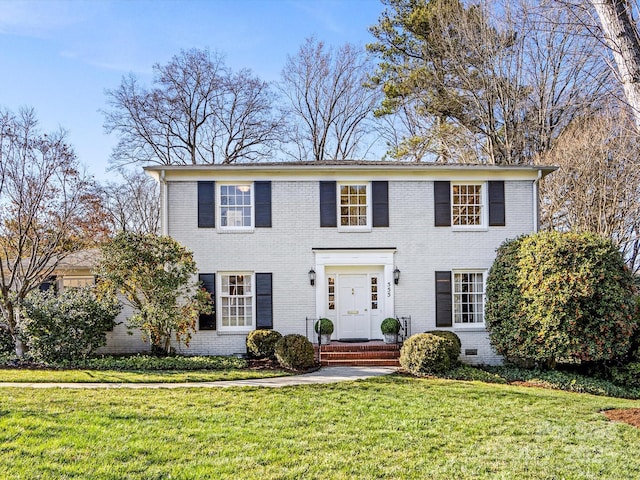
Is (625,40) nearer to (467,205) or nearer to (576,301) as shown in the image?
(576,301)

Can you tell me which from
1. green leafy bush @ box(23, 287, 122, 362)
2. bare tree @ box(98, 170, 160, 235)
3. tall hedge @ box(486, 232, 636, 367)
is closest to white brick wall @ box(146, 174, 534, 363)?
green leafy bush @ box(23, 287, 122, 362)

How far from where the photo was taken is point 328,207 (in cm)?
1343

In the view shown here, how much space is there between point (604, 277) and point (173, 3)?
515 inches

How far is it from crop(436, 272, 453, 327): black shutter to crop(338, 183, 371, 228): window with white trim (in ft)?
9.17

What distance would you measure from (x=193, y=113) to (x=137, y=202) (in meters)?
6.27

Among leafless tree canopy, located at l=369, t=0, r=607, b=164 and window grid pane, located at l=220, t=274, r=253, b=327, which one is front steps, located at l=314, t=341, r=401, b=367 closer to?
window grid pane, located at l=220, t=274, r=253, b=327

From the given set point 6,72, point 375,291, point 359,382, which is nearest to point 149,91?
point 6,72

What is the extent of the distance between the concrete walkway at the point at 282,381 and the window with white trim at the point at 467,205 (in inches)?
203

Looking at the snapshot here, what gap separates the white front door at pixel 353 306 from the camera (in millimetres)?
13539

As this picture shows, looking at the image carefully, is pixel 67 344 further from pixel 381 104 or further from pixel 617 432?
pixel 381 104

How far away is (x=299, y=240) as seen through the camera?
13352 mm

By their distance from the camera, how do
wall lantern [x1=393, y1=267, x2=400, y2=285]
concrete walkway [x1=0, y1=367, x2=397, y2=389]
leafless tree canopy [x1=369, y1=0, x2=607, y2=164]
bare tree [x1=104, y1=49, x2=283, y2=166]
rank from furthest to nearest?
bare tree [x1=104, y1=49, x2=283, y2=166], leafless tree canopy [x1=369, y1=0, x2=607, y2=164], wall lantern [x1=393, y1=267, x2=400, y2=285], concrete walkway [x1=0, y1=367, x2=397, y2=389]

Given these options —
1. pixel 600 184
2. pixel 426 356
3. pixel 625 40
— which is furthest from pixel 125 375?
pixel 600 184

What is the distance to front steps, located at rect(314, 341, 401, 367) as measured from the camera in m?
12.0
